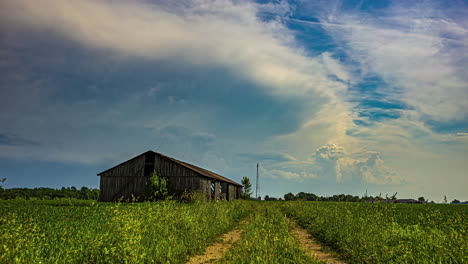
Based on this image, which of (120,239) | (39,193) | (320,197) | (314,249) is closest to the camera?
(120,239)

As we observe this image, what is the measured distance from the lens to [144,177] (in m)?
37.3

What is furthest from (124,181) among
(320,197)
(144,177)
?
(320,197)

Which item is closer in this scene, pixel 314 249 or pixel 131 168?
pixel 314 249

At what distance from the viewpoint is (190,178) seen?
1425 inches

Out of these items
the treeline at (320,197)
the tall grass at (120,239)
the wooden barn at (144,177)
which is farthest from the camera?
the treeline at (320,197)

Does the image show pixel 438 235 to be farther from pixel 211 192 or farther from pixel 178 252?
pixel 211 192

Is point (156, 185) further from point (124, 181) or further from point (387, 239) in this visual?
point (387, 239)

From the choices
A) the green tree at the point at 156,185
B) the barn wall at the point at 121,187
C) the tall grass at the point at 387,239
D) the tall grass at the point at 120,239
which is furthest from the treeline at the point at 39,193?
the tall grass at the point at 387,239

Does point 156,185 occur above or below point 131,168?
below

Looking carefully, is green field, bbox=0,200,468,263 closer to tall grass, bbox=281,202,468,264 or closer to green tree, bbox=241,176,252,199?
tall grass, bbox=281,202,468,264

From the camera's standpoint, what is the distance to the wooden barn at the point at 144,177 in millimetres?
36250

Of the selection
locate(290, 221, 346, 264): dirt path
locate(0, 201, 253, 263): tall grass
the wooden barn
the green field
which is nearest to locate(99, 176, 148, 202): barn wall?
the wooden barn

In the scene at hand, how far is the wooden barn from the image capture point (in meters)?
36.2

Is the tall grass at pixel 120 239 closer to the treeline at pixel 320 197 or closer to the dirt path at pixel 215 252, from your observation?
the dirt path at pixel 215 252
